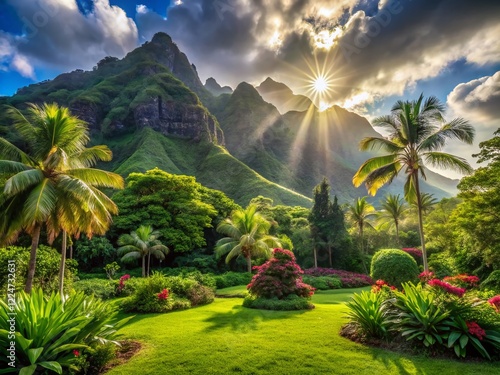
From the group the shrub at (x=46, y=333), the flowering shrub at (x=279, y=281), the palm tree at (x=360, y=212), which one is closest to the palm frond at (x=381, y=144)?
the flowering shrub at (x=279, y=281)

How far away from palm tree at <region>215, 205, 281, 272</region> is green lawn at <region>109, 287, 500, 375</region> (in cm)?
1446

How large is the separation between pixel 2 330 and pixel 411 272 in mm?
17067

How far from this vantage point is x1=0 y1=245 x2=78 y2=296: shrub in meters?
10.8

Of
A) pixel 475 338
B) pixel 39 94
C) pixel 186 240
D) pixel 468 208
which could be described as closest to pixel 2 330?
pixel 475 338

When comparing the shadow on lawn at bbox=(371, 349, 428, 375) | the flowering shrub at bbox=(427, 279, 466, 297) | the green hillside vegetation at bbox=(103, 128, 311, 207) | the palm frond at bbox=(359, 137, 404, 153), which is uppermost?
the green hillside vegetation at bbox=(103, 128, 311, 207)

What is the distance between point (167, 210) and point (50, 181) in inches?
846

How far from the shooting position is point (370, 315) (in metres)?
7.39

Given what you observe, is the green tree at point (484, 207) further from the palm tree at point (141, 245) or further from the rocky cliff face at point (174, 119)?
the rocky cliff face at point (174, 119)

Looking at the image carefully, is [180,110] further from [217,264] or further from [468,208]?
[468,208]

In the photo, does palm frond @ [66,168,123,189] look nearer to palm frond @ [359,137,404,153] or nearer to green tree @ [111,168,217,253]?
palm frond @ [359,137,404,153]

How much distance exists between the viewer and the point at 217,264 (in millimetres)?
29297

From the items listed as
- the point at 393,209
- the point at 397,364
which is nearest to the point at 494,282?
the point at 397,364

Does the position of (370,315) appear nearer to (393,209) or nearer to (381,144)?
(381,144)

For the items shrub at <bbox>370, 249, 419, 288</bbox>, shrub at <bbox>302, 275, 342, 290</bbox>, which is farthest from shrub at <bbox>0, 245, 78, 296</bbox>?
shrub at <bbox>302, 275, 342, 290</bbox>
